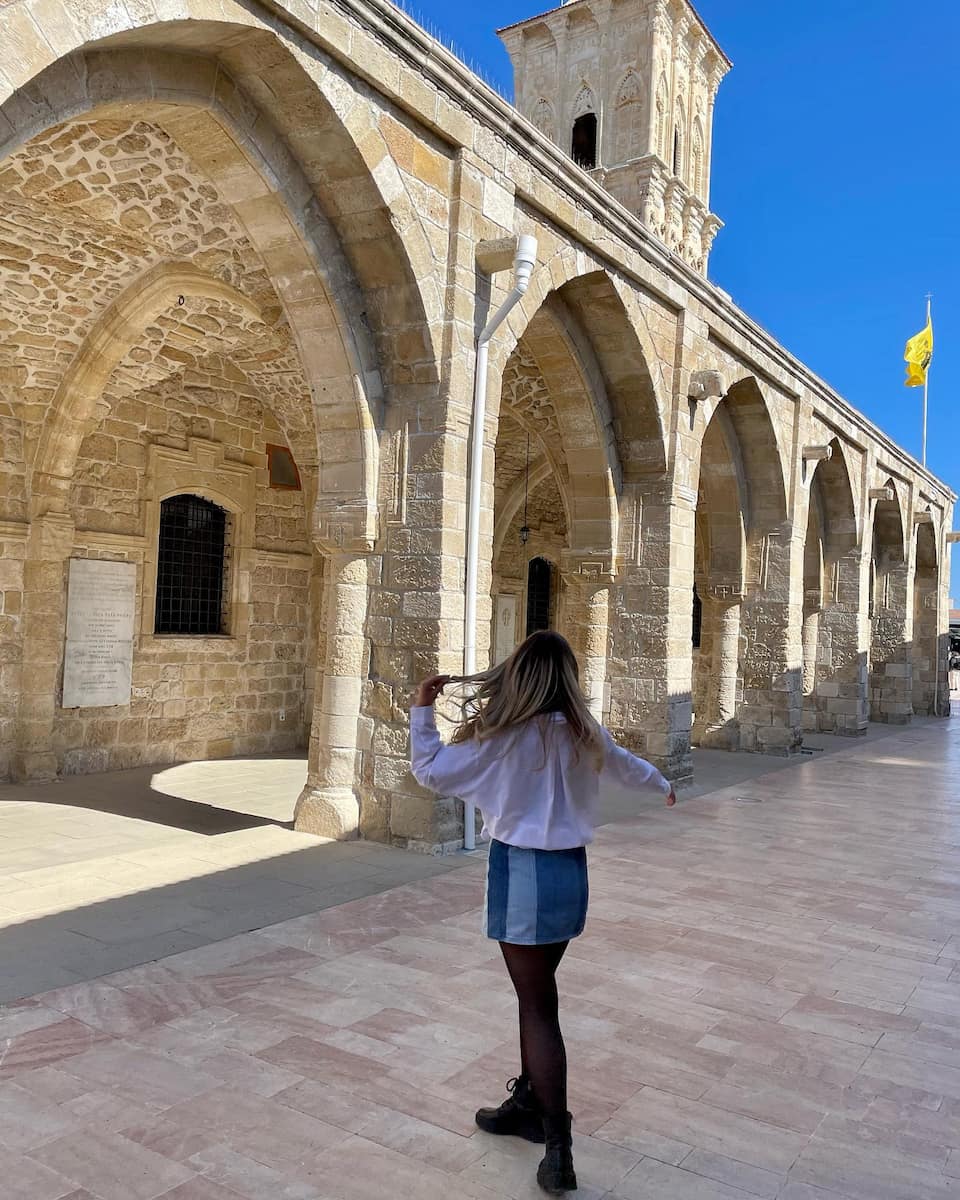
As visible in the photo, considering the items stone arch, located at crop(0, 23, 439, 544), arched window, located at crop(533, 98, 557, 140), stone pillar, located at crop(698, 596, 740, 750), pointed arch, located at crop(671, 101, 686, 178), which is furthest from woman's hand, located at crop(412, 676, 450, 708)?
pointed arch, located at crop(671, 101, 686, 178)

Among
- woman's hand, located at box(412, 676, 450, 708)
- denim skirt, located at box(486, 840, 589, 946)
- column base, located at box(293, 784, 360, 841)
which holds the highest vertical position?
woman's hand, located at box(412, 676, 450, 708)

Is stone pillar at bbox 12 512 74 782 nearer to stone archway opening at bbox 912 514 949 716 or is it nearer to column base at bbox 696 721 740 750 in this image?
column base at bbox 696 721 740 750

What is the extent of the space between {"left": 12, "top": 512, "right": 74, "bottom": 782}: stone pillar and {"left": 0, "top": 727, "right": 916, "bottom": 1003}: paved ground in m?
0.32

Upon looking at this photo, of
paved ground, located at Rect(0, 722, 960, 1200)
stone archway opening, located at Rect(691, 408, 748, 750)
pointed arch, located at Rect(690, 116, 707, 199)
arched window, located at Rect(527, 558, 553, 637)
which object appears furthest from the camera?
pointed arch, located at Rect(690, 116, 707, 199)

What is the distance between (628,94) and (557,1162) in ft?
83.3

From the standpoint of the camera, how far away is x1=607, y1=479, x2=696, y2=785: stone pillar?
870 centimetres

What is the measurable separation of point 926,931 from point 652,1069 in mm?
2261

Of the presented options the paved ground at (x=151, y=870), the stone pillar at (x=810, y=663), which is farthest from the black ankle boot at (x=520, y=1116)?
the stone pillar at (x=810, y=663)

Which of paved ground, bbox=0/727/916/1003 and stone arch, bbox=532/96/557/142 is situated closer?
paved ground, bbox=0/727/916/1003

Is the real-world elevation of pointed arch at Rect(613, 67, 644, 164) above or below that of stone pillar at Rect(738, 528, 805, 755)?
above

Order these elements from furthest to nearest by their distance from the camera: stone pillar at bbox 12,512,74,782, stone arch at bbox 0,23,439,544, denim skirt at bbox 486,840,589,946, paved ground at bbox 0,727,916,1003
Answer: stone pillar at bbox 12,512,74,782, stone arch at bbox 0,23,439,544, paved ground at bbox 0,727,916,1003, denim skirt at bbox 486,840,589,946

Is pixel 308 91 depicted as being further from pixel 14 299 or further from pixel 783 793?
pixel 783 793

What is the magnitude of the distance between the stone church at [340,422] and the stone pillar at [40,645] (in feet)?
0.09

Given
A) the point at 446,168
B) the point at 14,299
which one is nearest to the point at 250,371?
the point at 14,299
